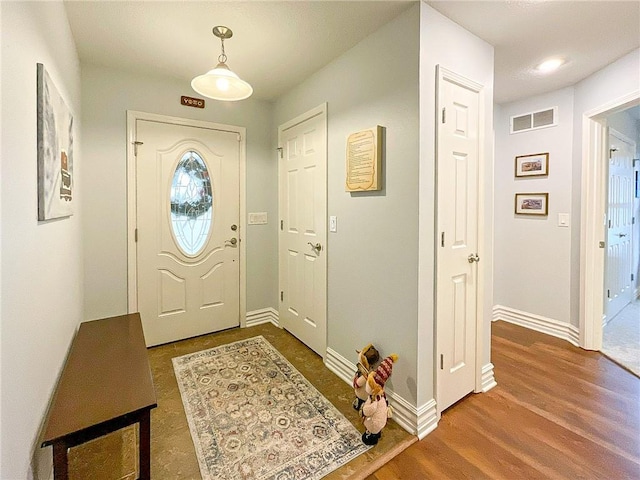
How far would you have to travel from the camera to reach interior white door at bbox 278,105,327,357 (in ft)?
8.54

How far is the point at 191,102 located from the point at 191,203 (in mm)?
949

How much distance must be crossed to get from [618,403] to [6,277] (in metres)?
3.22

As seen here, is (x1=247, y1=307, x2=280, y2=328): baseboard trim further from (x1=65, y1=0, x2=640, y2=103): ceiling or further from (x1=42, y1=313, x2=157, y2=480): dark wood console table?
(x1=65, y1=0, x2=640, y2=103): ceiling

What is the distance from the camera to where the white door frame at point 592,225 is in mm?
2719

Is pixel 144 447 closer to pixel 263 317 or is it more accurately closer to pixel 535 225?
pixel 263 317

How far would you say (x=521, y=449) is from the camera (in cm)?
167

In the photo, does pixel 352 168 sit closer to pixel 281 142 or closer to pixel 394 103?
pixel 394 103

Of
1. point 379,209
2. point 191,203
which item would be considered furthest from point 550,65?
point 191,203

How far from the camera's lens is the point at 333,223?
2.46m

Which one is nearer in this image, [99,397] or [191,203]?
[99,397]

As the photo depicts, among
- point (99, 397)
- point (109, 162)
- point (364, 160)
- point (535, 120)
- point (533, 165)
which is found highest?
point (535, 120)

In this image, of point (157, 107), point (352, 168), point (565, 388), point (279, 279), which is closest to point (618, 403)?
point (565, 388)

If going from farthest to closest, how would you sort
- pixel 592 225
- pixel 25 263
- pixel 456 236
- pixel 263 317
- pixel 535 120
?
1. pixel 263 317
2. pixel 535 120
3. pixel 592 225
4. pixel 456 236
5. pixel 25 263

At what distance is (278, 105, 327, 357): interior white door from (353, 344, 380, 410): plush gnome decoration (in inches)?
25.1
